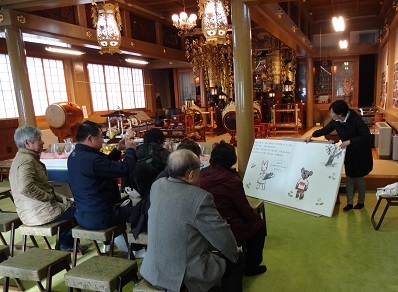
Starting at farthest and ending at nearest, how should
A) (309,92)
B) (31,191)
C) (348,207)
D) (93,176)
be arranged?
(309,92) → (348,207) → (31,191) → (93,176)

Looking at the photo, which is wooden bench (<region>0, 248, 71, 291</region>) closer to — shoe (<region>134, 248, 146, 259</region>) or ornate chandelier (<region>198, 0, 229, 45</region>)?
shoe (<region>134, 248, 146, 259</region>)

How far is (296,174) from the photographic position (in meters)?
3.59

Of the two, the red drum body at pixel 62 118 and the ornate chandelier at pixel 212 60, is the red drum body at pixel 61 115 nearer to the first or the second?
the red drum body at pixel 62 118

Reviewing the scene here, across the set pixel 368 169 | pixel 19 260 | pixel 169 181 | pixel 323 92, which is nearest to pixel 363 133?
pixel 368 169

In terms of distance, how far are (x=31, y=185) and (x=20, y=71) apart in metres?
3.35

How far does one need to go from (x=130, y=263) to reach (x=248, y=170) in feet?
8.10

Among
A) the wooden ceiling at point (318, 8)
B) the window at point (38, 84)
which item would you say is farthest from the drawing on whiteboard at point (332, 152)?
the window at point (38, 84)

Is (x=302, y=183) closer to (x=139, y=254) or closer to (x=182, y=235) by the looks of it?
(x=139, y=254)

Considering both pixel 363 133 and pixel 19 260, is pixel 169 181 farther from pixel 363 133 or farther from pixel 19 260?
pixel 363 133

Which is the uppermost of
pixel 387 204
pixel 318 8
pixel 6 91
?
pixel 318 8

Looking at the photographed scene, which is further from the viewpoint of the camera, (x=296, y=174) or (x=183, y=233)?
(x=296, y=174)

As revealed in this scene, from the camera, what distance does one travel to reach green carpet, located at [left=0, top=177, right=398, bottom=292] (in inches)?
87.6

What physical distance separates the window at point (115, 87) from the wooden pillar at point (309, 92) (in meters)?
5.76

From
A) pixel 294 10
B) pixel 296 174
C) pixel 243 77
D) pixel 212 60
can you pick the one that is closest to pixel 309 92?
pixel 212 60
